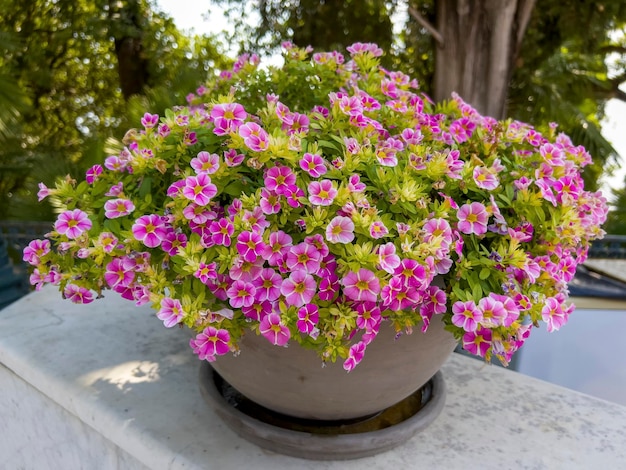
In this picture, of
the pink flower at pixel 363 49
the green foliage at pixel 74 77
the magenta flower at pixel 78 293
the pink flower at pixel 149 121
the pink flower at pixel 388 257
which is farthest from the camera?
the green foliage at pixel 74 77

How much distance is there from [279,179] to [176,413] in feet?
2.09

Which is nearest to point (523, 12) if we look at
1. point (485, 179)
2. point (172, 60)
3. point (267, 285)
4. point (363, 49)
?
point (363, 49)

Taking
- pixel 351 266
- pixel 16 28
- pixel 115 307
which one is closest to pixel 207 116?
pixel 351 266

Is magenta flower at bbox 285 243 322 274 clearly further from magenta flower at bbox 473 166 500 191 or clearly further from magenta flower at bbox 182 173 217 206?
magenta flower at bbox 473 166 500 191

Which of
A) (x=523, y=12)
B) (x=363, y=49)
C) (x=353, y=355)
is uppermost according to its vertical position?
(x=523, y=12)

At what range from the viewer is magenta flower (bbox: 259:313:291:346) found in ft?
2.63

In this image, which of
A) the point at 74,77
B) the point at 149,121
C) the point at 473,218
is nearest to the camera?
the point at 473,218

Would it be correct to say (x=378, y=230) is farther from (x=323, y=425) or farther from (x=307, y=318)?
(x=323, y=425)

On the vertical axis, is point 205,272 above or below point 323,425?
above

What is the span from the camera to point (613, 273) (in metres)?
2.85

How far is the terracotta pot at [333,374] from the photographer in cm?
95


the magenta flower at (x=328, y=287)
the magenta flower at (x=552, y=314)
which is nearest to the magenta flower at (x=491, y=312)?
the magenta flower at (x=552, y=314)

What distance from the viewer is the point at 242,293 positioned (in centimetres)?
81

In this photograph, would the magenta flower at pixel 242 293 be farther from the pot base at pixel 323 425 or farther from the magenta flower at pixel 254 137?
the pot base at pixel 323 425
